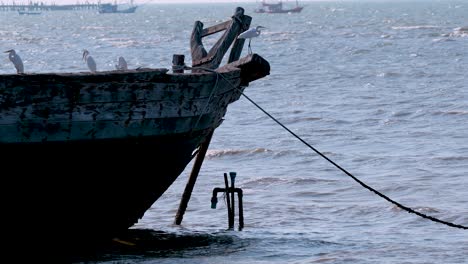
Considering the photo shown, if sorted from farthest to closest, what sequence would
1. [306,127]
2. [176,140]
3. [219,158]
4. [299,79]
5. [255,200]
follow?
[299,79]
[306,127]
[219,158]
[255,200]
[176,140]

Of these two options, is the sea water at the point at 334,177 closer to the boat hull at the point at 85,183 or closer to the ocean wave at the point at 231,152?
the ocean wave at the point at 231,152

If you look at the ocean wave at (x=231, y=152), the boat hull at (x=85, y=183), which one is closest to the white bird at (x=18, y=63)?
the boat hull at (x=85, y=183)

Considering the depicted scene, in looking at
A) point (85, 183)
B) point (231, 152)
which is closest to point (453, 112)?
point (231, 152)

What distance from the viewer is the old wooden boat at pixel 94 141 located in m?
10.2

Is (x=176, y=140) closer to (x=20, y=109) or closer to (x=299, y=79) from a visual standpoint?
(x=20, y=109)

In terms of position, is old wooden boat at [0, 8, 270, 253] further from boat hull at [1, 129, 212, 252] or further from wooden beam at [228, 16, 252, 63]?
wooden beam at [228, 16, 252, 63]

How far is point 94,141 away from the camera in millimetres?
10562

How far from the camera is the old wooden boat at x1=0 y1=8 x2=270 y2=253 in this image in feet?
33.4

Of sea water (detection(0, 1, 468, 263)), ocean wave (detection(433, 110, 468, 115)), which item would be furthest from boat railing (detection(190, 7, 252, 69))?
ocean wave (detection(433, 110, 468, 115))

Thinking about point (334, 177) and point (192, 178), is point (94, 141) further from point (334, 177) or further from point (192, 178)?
point (334, 177)

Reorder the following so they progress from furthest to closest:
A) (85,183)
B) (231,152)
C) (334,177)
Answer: (231,152), (334,177), (85,183)

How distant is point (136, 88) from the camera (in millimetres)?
10672

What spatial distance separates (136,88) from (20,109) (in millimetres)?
1181

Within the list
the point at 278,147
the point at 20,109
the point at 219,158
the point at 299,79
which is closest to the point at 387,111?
the point at 278,147
